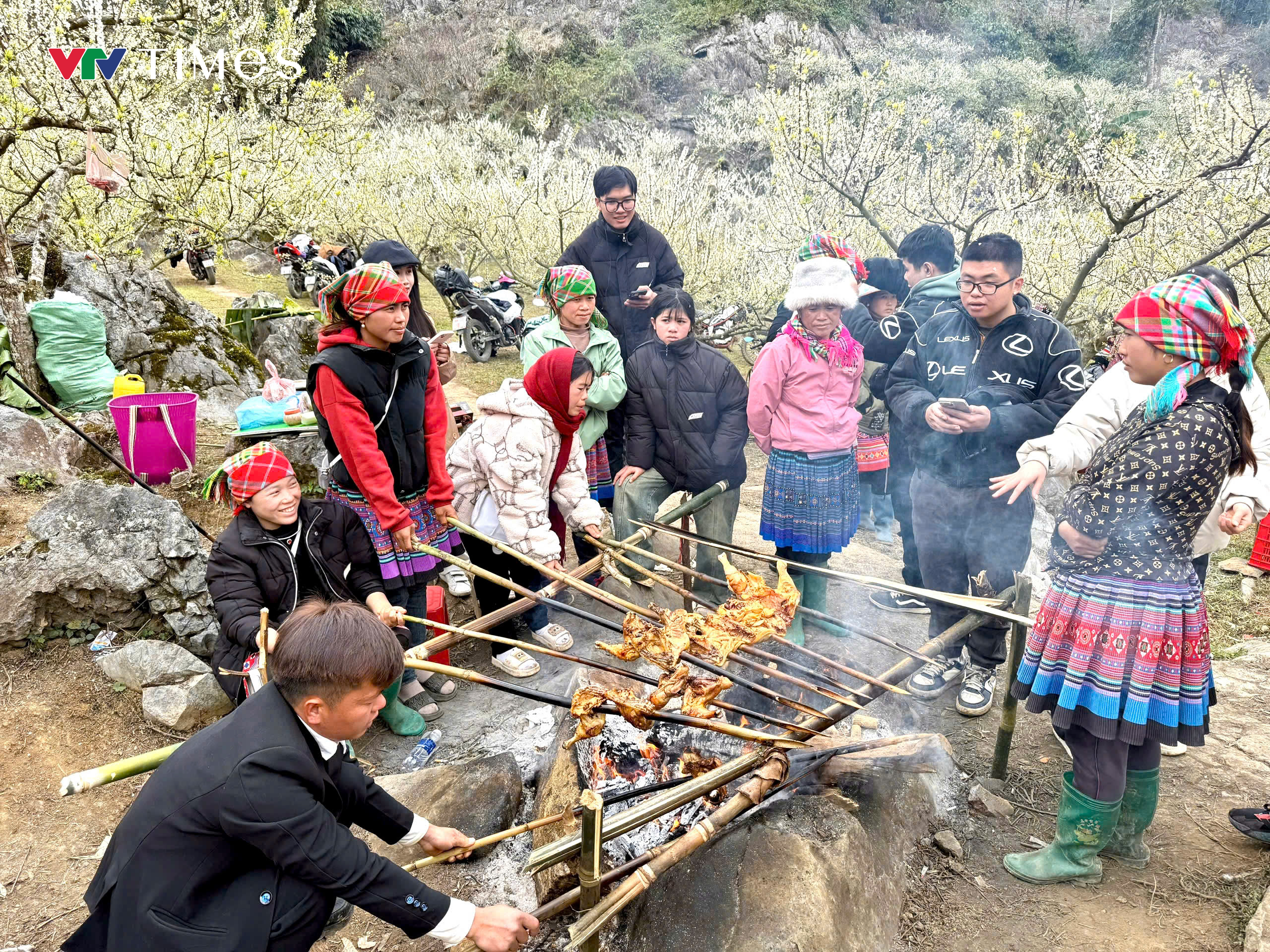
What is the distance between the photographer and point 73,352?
24.2 feet

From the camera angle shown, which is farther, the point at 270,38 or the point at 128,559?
the point at 270,38

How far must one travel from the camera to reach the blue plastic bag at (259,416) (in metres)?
6.35

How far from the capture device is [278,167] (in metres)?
11.8

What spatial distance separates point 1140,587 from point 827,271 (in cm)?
234

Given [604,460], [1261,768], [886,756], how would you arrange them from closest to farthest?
[886,756]
[1261,768]
[604,460]

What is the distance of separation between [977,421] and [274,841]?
126 inches

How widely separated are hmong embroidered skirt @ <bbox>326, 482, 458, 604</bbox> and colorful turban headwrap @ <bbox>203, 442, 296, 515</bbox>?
0.38m

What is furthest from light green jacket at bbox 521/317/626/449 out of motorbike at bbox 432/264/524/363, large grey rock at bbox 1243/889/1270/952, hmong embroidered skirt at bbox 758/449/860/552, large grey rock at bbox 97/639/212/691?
motorbike at bbox 432/264/524/363

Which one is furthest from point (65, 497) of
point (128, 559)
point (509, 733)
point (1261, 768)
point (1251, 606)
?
point (1251, 606)

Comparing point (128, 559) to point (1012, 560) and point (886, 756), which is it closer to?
point (886, 756)

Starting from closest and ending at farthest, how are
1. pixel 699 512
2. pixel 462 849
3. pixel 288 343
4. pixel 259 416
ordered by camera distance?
pixel 462 849 → pixel 699 512 → pixel 259 416 → pixel 288 343

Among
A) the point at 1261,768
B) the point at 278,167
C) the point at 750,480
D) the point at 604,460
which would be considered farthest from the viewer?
the point at 278,167

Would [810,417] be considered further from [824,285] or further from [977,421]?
[977,421]

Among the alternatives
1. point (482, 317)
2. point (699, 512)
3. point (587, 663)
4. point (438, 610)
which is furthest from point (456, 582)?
point (482, 317)
